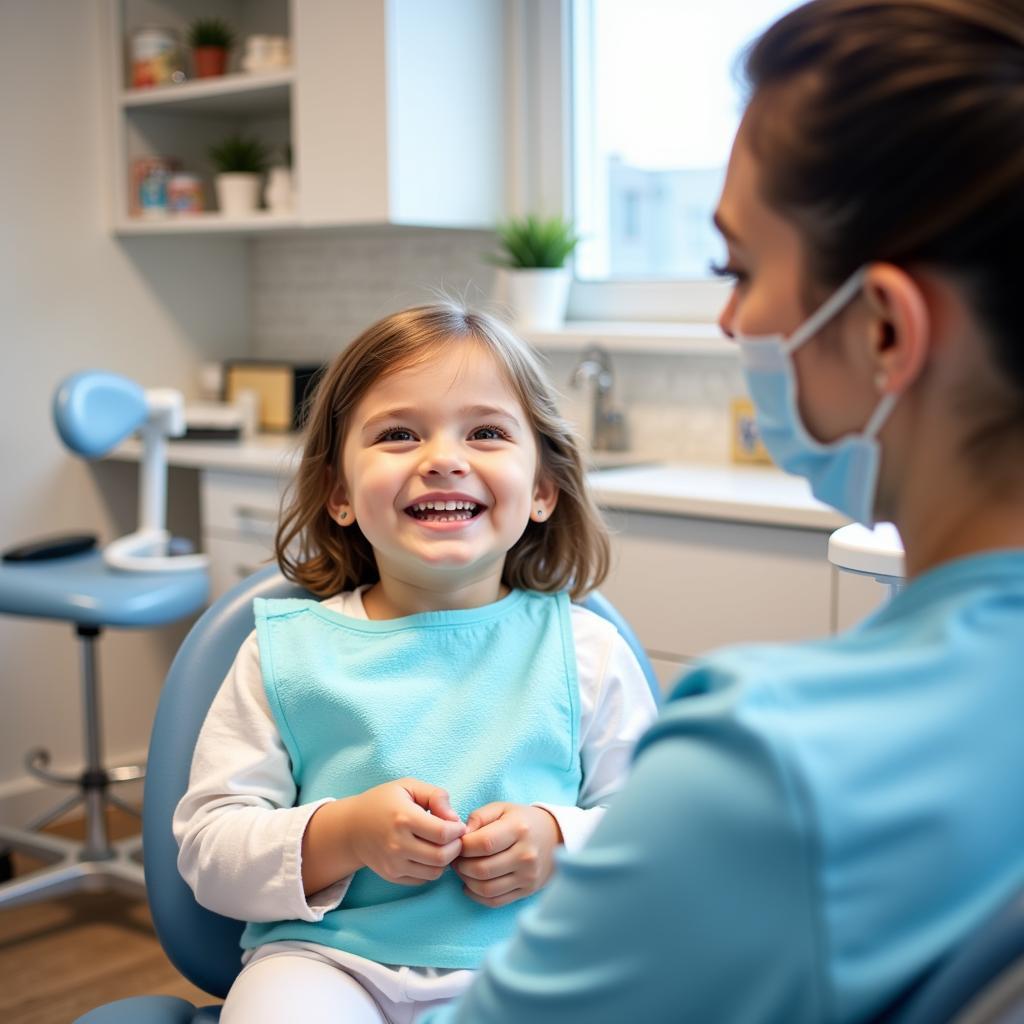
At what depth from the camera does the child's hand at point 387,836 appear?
1011mm

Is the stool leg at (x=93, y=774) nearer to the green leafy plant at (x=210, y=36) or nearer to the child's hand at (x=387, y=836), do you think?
the green leafy plant at (x=210, y=36)

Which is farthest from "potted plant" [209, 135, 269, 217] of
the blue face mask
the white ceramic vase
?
the blue face mask

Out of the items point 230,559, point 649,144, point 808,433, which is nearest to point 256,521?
point 230,559

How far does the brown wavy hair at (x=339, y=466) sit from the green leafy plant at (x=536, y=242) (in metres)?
1.69

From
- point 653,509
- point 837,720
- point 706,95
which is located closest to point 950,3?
point 837,720

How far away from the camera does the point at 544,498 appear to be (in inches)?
53.6

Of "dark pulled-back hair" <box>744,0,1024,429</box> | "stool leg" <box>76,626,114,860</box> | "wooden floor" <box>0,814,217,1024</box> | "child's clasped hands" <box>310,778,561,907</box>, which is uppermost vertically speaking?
"dark pulled-back hair" <box>744,0,1024,429</box>

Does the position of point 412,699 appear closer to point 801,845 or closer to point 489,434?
point 489,434

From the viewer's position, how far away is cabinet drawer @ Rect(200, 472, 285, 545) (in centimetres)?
292

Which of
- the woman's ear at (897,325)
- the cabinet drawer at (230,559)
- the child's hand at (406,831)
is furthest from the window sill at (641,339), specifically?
the woman's ear at (897,325)

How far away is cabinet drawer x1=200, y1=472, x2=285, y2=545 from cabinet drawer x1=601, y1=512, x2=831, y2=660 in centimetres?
89

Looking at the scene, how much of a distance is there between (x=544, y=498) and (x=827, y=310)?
0.75 meters

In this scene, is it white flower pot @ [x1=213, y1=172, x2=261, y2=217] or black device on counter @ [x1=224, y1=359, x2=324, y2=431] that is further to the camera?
black device on counter @ [x1=224, y1=359, x2=324, y2=431]

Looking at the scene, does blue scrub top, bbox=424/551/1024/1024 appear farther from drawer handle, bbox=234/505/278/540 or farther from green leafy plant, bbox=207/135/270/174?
green leafy plant, bbox=207/135/270/174
